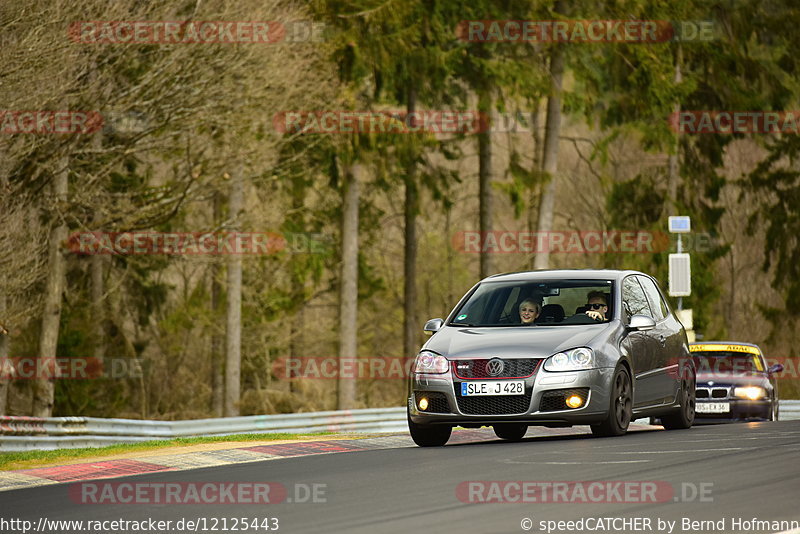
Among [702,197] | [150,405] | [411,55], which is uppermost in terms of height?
[411,55]

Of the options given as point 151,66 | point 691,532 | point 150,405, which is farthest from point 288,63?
point 691,532

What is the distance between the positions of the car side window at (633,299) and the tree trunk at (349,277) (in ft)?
A: 67.4

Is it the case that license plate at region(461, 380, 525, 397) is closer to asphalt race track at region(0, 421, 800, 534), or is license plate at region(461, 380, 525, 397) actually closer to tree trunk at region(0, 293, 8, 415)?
asphalt race track at region(0, 421, 800, 534)

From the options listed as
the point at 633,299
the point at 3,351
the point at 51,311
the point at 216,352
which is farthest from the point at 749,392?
the point at 216,352

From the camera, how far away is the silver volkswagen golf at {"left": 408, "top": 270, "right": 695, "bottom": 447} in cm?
1320

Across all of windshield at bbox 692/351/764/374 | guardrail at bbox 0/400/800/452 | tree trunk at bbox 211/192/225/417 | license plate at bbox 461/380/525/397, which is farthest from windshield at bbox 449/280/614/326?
tree trunk at bbox 211/192/225/417

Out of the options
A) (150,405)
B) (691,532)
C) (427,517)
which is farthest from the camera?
(150,405)

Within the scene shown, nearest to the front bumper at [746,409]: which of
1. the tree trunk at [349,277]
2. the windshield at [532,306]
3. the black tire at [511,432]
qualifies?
the black tire at [511,432]

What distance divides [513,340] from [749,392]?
8328mm

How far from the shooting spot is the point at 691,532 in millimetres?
8039

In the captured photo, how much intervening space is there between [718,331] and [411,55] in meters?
19.1

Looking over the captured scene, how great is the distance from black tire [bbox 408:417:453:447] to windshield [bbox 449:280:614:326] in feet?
3.90

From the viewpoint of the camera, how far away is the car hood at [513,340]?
13250 millimetres

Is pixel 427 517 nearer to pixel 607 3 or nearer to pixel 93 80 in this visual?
pixel 93 80
